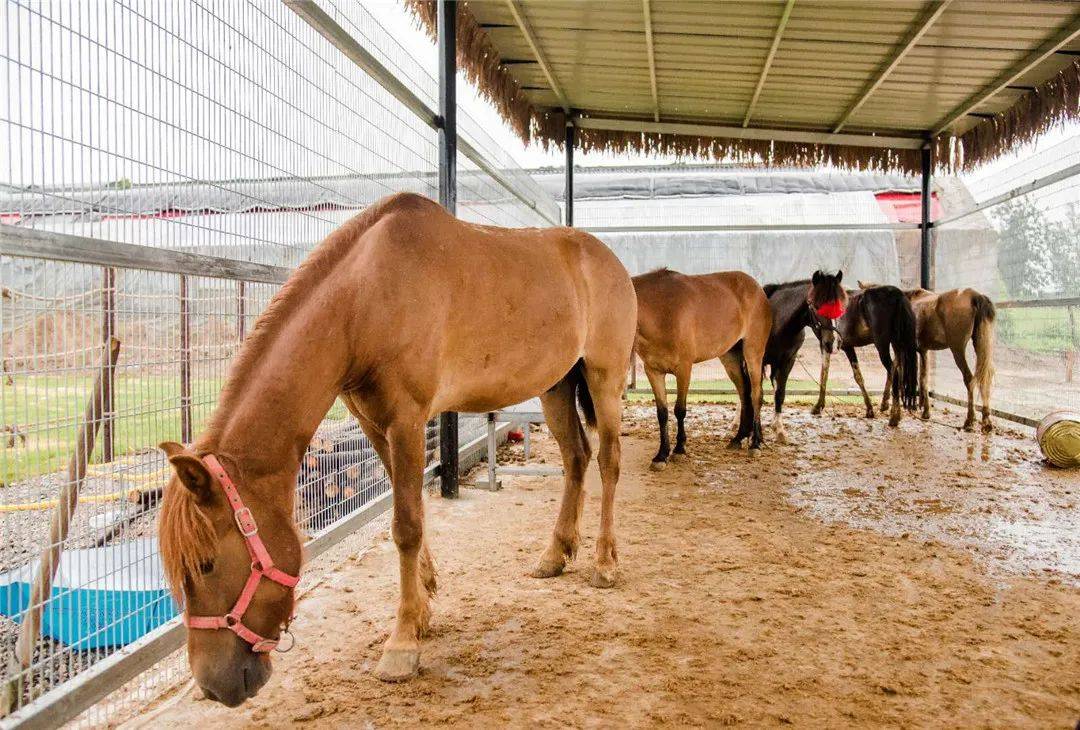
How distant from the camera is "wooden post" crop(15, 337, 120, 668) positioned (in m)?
1.75

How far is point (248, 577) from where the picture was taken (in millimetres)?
1649

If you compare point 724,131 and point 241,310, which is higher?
point 724,131

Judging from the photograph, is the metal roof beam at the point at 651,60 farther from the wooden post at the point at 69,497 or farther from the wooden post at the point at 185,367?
the wooden post at the point at 69,497

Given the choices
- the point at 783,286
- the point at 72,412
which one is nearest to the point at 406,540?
the point at 72,412

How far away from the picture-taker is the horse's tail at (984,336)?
7.30 meters

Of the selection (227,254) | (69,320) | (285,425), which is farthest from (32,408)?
(227,254)

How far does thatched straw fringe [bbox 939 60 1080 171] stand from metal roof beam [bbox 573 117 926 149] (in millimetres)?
885

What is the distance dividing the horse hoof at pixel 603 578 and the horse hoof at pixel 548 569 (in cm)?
18

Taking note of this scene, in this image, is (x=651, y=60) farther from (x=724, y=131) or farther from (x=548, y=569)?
(x=548, y=569)

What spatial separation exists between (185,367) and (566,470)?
1.76 meters

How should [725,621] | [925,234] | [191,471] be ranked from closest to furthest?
[191,471]
[725,621]
[925,234]

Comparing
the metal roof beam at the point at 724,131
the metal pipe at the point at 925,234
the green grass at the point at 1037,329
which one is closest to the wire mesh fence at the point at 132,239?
the metal roof beam at the point at 724,131

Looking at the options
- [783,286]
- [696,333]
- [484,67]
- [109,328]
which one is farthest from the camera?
[783,286]

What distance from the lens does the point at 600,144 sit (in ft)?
28.2
